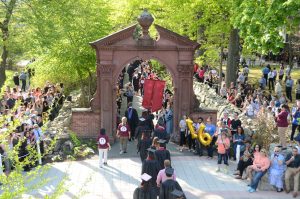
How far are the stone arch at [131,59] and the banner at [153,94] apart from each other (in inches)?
35.8

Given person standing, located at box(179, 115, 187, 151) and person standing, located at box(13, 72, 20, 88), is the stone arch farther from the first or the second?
person standing, located at box(13, 72, 20, 88)

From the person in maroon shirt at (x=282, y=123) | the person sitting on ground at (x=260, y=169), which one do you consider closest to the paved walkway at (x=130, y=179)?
the person sitting on ground at (x=260, y=169)

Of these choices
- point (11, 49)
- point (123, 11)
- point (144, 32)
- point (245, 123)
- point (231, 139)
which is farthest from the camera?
point (123, 11)

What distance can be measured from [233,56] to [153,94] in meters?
9.28

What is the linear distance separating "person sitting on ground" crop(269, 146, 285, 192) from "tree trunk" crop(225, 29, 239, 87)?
13.9m

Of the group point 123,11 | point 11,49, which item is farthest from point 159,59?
point 123,11

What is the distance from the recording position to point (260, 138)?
59.4 ft

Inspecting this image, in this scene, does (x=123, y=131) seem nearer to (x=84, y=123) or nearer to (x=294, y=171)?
(x=84, y=123)

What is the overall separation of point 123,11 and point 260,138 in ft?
53.0

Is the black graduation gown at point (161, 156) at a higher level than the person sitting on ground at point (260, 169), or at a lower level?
higher

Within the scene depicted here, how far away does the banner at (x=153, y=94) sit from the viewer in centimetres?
1998

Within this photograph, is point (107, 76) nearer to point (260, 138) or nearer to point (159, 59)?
point (159, 59)

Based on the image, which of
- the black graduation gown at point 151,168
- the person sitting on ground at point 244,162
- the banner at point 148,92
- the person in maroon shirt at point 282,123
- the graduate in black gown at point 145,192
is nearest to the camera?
the graduate in black gown at point 145,192

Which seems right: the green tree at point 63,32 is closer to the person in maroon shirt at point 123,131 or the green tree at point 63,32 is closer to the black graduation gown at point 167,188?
the person in maroon shirt at point 123,131
